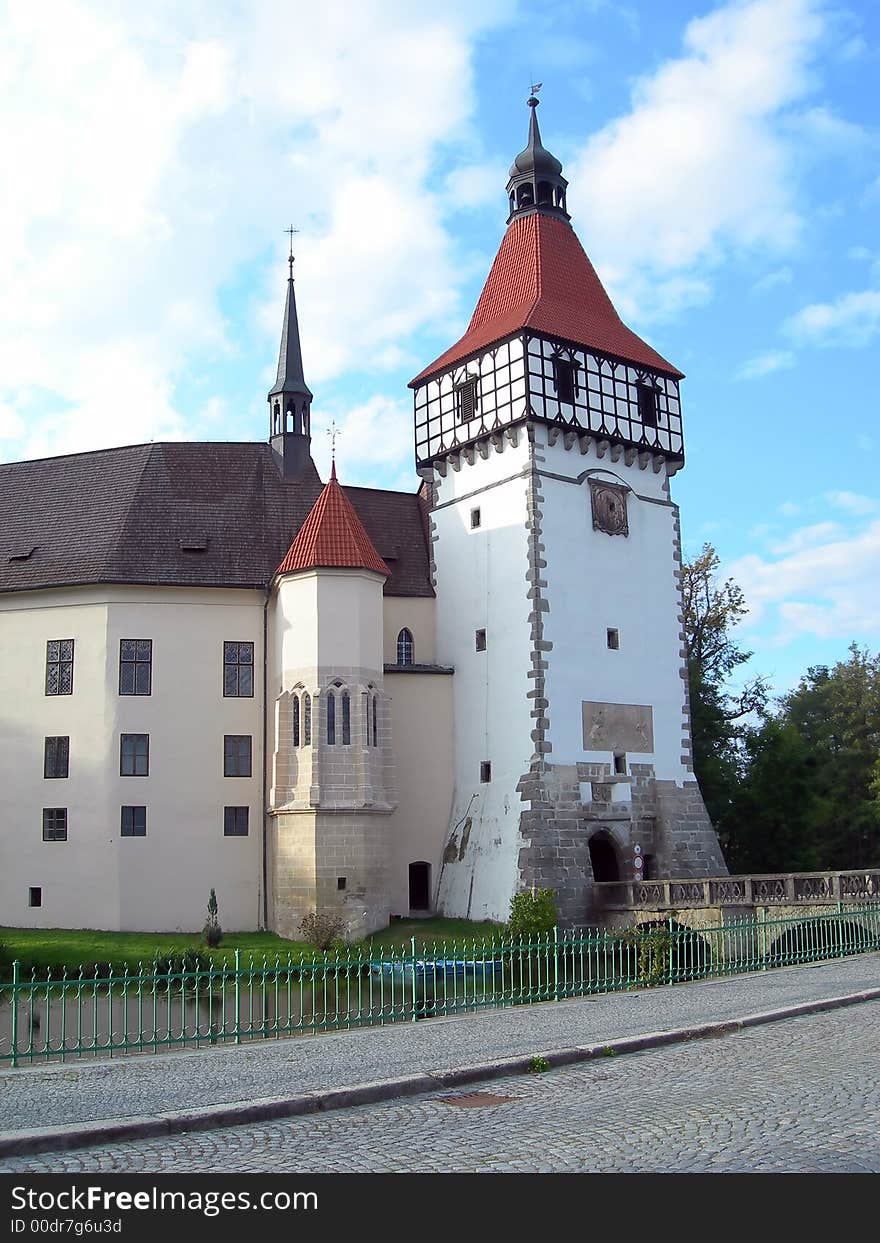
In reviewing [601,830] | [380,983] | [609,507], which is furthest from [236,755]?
[380,983]

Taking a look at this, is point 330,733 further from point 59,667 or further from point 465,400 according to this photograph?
point 465,400

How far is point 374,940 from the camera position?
29641 millimetres

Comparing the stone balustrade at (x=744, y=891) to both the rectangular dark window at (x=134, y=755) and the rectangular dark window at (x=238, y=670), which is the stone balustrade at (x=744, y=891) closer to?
the rectangular dark window at (x=238, y=670)

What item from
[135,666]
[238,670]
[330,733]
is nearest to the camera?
[330,733]

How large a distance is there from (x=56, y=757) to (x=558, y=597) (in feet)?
47.6

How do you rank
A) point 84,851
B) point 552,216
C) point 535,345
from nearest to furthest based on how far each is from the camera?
point 84,851, point 535,345, point 552,216

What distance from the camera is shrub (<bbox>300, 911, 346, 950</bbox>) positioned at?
28.7 m

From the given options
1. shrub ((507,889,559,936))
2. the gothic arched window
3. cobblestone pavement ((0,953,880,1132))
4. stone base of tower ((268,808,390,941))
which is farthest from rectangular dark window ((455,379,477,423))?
cobblestone pavement ((0,953,880,1132))

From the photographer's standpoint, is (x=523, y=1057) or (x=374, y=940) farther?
(x=374, y=940)

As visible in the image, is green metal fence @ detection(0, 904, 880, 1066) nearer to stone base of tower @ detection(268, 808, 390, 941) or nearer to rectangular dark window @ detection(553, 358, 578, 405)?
stone base of tower @ detection(268, 808, 390, 941)

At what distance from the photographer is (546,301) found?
1423 inches
